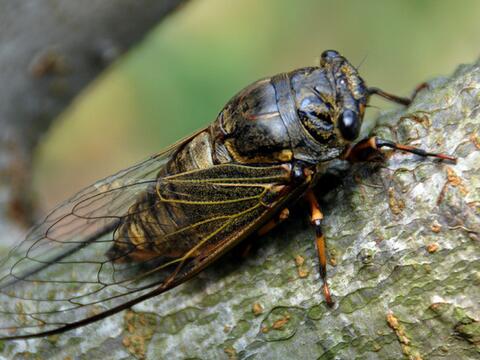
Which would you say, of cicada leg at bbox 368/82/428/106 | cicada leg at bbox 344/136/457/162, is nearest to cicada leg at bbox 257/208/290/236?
Result: cicada leg at bbox 344/136/457/162

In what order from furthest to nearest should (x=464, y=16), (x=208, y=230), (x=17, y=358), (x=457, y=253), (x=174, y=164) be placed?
(x=464, y=16)
(x=174, y=164)
(x=208, y=230)
(x=17, y=358)
(x=457, y=253)

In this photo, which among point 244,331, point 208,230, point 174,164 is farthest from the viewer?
point 174,164

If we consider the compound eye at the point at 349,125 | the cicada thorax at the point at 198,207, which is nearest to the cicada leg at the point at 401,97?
the compound eye at the point at 349,125

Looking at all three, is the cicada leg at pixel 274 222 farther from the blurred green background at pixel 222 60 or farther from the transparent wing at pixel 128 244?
the blurred green background at pixel 222 60

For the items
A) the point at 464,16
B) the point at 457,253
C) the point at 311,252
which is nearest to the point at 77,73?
the point at 311,252

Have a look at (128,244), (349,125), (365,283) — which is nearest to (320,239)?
(365,283)

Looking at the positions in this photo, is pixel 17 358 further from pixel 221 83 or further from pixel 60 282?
pixel 221 83

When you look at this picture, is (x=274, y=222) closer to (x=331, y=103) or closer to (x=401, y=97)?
(x=331, y=103)
